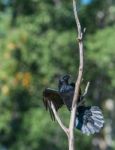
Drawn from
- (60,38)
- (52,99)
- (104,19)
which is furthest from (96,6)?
(52,99)

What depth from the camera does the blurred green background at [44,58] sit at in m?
9.70

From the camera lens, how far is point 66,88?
1519mm

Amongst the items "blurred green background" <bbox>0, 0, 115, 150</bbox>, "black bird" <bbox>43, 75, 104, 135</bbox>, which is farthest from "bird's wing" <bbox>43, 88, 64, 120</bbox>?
"blurred green background" <bbox>0, 0, 115, 150</bbox>

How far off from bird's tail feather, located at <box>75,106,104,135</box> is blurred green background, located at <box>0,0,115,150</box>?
7648 millimetres

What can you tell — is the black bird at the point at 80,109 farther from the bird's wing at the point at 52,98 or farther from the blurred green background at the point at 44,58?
the blurred green background at the point at 44,58

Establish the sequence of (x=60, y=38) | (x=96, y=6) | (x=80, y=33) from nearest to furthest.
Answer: (x=80, y=33) < (x=60, y=38) < (x=96, y=6)

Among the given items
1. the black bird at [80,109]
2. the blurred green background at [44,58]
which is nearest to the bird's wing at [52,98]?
the black bird at [80,109]

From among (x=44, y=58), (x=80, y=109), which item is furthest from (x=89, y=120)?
(x=44, y=58)

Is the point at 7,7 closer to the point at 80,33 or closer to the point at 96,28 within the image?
the point at 96,28

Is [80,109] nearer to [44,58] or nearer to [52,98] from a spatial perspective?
[52,98]

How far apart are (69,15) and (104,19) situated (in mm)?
701

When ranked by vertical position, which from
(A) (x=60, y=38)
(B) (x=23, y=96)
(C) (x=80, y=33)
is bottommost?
(B) (x=23, y=96)

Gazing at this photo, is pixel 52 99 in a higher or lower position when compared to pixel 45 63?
higher

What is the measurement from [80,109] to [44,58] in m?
8.27
